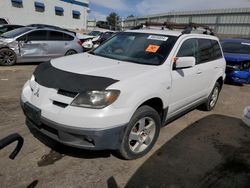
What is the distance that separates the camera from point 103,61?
3.57 meters

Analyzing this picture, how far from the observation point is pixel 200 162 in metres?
3.35

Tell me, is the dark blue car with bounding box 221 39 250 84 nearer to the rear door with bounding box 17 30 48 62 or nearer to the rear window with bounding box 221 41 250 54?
the rear window with bounding box 221 41 250 54

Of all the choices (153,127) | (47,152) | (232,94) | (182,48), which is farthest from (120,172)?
(232,94)

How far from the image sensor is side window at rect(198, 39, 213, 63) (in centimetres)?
447

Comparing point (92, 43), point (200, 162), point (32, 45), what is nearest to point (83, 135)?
point (200, 162)

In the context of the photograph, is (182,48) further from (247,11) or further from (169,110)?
(247,11)

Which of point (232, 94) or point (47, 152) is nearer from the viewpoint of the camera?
point (47, 152)

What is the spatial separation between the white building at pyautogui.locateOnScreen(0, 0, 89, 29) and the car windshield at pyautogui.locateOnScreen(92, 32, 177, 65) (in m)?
28.4

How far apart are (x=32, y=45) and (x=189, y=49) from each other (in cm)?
666

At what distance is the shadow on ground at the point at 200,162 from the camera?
2900 millimetres

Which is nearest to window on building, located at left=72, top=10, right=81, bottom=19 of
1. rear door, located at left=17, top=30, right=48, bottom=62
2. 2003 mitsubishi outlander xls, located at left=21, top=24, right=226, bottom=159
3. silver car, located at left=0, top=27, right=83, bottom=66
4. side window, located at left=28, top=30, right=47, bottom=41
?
silver car, located at left=0, top=27, right=83, bottom=66

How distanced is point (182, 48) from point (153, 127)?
141cm

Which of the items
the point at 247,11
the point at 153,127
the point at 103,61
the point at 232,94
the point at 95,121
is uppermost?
the point at 247,11

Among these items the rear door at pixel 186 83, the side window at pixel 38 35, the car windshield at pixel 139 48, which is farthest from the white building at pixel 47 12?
the rear door at pixel 186 83
